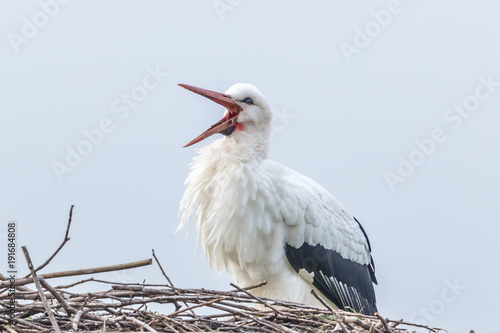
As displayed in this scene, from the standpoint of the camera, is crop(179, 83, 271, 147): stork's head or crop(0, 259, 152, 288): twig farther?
crop(179, 83, 271, 147): stork's head

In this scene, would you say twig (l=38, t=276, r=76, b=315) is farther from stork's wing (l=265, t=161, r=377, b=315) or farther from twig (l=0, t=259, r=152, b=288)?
stork's wing (l=265, t=161, r=377, b=315)

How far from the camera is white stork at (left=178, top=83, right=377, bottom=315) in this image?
14.6ft

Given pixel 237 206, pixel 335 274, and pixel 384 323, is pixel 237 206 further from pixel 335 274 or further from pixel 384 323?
pixel 384 323

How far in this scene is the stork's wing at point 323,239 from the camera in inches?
176

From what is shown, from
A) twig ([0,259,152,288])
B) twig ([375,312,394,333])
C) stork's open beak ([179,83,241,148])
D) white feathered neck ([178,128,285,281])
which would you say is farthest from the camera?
stork's open beak ([179,83,241,148])

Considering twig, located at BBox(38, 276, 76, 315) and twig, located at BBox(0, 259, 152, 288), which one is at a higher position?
twig, located at BBox(0, 259, 152, 288)

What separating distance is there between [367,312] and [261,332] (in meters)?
1.96

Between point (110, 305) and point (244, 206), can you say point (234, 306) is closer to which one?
point (110, 305)

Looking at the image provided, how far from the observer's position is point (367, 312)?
4.92m

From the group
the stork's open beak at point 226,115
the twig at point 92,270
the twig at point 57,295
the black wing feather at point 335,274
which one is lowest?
the black wing feather at point 335,274

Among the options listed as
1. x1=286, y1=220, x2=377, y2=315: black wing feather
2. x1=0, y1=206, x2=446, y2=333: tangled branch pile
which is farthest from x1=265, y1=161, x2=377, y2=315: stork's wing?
x1=0, y1=206, x2=446, y2=333: tangled branch pile

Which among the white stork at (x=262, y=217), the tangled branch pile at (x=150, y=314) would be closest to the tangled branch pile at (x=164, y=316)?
the tangled branch pile at (x=150, y=314)

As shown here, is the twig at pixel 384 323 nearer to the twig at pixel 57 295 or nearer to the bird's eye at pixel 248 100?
the twig at pixel 57 295

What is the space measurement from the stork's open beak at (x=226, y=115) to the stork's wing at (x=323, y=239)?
34 cm
